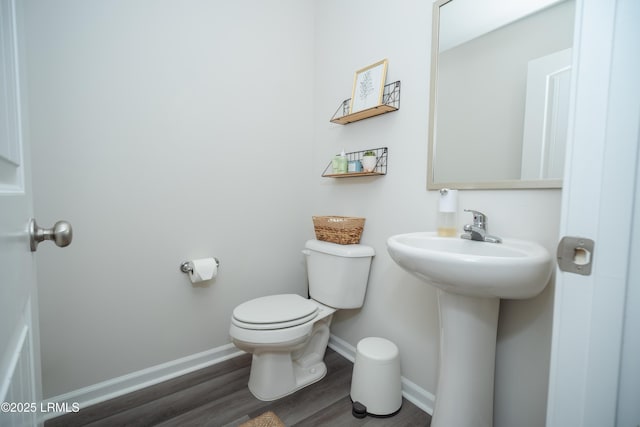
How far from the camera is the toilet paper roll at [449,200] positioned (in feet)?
3.94

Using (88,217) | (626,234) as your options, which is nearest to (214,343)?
(88,217)

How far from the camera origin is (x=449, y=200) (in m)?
1.20

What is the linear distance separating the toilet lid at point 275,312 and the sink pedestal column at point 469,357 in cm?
67

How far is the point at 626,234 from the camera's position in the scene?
19.5 inches

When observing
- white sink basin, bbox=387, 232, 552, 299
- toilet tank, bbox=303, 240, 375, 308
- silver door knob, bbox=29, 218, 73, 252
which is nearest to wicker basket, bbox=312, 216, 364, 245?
toilet tank, bbox=303, 240, 375, 308

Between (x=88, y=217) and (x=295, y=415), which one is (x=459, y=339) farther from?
(x=88, y=217)

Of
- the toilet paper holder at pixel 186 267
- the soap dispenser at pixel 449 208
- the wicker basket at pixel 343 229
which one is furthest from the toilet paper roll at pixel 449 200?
the toilet paper holder at pixel 186 267

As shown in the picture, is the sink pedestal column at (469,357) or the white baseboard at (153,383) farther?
the white baseboard at (153,383)

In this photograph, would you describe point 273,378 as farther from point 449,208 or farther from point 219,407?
point 449,208

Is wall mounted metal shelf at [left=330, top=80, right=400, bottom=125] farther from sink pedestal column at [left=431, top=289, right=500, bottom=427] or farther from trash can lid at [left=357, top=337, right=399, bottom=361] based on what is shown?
trash can lid at [left=357, top=337, right=399, bottom=361]

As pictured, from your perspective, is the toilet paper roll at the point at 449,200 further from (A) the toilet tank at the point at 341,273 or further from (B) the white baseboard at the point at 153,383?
(B) the white baseboard at the point at 153,383

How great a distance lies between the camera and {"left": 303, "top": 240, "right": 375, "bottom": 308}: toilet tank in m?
1.61

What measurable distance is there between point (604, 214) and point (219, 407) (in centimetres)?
164

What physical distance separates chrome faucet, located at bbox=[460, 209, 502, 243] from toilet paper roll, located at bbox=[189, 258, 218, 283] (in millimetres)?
1280
